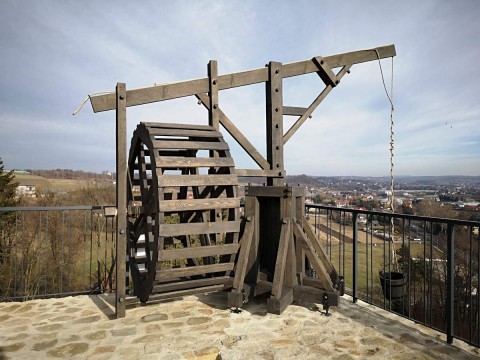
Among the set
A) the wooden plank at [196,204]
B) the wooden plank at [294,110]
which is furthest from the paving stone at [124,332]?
the wooden plank at [294,110]

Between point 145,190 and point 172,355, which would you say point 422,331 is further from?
point 145,190

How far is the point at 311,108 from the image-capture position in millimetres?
5184

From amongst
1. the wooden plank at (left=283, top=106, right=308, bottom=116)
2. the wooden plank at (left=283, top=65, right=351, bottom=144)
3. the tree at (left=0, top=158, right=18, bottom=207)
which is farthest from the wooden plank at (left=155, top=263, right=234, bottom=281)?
the tree at (left=0, top=158, right=18, bottom=207)

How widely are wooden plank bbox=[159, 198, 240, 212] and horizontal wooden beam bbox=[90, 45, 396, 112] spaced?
4.59 feet

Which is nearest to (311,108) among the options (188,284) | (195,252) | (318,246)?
(318,246)

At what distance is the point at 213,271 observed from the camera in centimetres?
381

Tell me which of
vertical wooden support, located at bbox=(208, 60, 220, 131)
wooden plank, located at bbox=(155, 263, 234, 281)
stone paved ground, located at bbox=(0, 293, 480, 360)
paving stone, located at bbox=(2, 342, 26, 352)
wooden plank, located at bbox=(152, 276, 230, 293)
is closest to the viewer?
stone paved ground, located at bbox=(0, 293, 480, 360)

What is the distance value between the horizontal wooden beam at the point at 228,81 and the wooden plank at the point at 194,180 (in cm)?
113

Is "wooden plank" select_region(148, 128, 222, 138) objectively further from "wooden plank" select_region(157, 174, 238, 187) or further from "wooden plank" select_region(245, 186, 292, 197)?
"wooden plank" select_region(245, 186, 292, 197)

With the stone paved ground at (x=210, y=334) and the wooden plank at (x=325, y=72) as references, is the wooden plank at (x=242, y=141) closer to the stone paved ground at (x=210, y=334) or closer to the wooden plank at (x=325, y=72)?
the wooden plank at (x=325, y=72)

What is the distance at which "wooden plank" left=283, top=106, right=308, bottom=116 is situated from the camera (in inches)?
198

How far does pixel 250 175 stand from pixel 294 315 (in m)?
1.93

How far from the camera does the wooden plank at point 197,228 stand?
343cm

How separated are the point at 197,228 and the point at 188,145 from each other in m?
0.97
